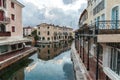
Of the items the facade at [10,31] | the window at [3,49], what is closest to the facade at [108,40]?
the facade at [10,31]

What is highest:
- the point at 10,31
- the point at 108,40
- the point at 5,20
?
the point at 5,20

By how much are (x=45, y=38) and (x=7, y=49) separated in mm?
50149

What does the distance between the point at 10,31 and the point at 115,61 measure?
3030 cm

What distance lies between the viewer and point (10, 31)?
40.2 m

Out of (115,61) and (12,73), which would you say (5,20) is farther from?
(115,61)

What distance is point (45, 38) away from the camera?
83812 millimetres

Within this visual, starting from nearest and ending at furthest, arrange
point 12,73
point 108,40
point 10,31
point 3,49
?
point 108,40 < point 12,73 < point 3,49 < point 10,31

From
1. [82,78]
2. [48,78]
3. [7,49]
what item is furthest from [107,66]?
[7,49]

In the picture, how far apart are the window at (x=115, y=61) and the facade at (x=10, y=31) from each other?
14.3m

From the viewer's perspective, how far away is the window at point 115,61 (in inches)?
493

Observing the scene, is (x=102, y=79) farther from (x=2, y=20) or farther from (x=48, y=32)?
(x=48, y=32)

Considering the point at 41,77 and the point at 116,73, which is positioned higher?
the point at 116,73

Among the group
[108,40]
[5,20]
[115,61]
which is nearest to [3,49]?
[5,20]

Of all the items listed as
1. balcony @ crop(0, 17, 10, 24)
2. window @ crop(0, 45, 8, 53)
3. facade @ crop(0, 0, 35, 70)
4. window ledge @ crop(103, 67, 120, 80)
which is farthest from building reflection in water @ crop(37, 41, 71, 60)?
window ledge @ crop(103, 67, 120, 80)
